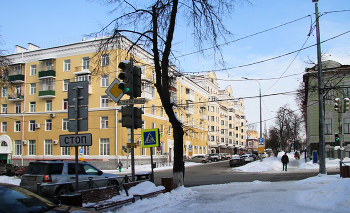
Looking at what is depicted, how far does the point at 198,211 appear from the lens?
27.9 feet

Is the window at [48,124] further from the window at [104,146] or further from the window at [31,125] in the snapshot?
the window at [104,146]

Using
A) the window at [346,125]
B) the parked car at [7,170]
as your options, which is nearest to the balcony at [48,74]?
the parked car at [7,170]

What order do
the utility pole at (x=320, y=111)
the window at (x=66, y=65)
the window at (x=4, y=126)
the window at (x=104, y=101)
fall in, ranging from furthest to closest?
the window at (x=4, y=126), the window at (x=66, y=65), the window at (x=104, y=101), the utility pole at (x=320, y=111)

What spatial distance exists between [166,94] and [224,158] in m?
54.3

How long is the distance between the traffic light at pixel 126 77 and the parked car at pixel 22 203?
506 cm

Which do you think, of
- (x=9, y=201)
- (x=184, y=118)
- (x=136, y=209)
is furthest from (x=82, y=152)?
(x=9, y=201)

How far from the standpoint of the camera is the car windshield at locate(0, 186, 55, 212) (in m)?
4.55

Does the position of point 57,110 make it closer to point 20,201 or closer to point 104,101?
point 104,101

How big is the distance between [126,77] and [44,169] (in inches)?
187

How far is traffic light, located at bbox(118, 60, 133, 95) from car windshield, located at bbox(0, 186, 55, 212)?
5066 mm

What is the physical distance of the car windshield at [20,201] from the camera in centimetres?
455

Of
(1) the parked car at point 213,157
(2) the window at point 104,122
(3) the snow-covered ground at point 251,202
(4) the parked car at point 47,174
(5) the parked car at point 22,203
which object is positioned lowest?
(1) the parked car at point 213,157

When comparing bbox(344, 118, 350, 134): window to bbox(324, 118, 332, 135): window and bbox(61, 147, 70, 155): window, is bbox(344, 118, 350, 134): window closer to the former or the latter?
bbox(324, 118, 332, 135): window

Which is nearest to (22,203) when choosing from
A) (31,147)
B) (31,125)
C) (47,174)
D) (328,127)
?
(47,174)
